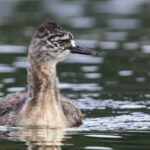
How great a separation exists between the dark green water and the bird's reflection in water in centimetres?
1

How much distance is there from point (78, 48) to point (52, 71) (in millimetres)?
861

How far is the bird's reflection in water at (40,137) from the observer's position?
55.3 feet

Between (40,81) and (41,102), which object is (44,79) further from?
(41,102)

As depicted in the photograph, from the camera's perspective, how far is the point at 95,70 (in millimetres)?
24672

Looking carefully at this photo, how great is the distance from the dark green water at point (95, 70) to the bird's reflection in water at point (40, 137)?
12 mm

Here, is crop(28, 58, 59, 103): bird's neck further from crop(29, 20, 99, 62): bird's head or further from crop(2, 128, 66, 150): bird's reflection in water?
crop(2, 128, 66, 150): bird's reflection in water

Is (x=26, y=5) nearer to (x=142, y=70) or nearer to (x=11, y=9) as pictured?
(x=11, y=9)

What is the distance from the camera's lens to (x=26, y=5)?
118 feet

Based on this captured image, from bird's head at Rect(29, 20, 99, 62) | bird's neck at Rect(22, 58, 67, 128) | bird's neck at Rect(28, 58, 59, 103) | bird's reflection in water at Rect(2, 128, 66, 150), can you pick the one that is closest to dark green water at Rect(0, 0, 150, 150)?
bird's reflection in water at Rect(2, 128, 66, 150)

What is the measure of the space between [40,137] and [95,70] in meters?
7.12

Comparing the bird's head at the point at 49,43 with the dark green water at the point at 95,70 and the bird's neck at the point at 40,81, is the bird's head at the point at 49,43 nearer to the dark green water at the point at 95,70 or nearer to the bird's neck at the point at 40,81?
the bird's neck at the point at 40,81

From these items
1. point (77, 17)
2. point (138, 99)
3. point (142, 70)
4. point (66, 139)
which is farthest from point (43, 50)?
point (77, 17)

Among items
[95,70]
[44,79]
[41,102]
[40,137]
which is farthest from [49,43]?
[95,70]

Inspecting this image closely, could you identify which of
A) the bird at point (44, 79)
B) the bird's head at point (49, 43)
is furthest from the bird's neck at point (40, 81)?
the bird's head at point (49, 43)
